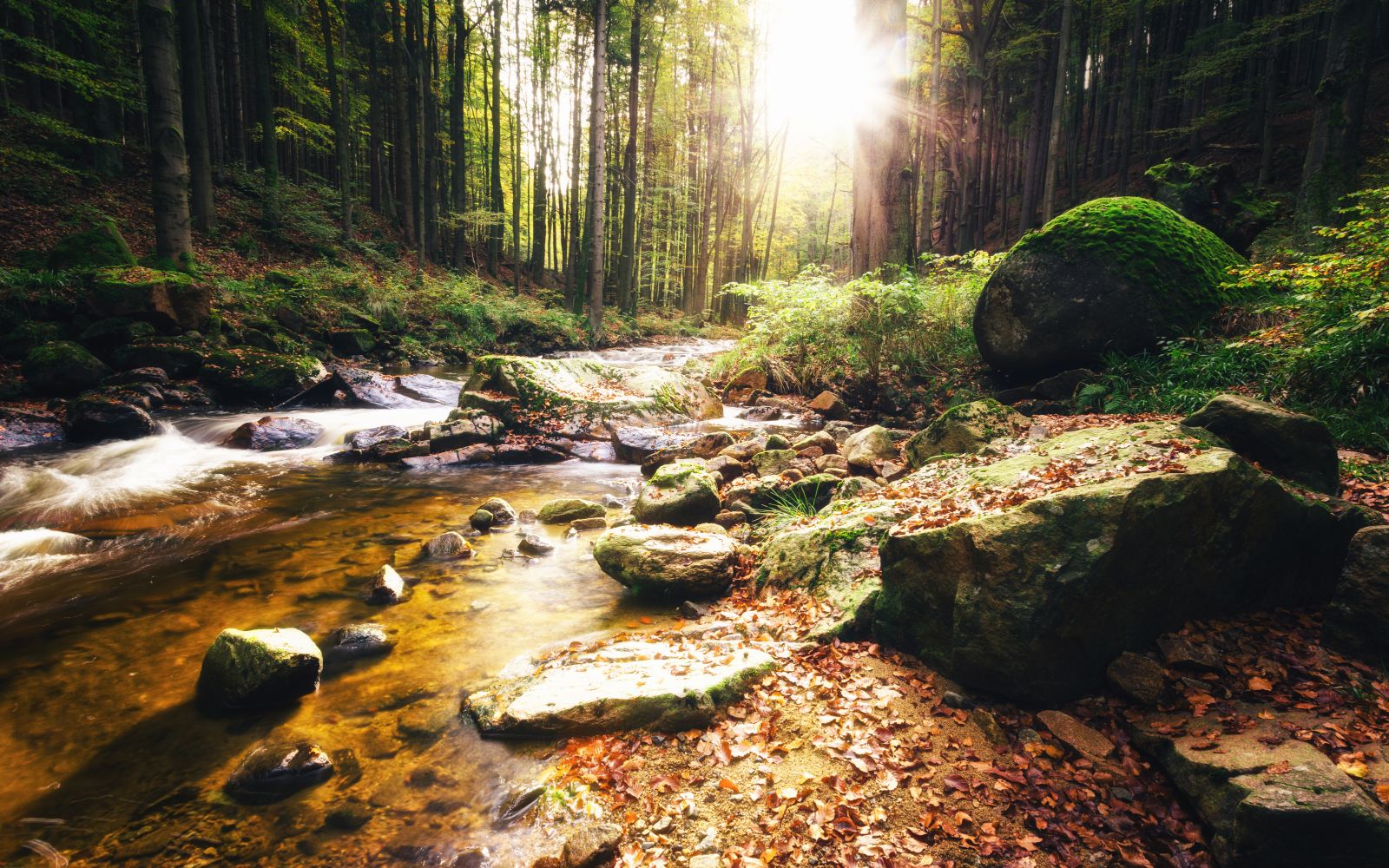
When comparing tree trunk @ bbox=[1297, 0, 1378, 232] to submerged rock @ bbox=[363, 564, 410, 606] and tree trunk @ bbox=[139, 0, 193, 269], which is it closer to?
submerged rock @ bbox=[363, 564, 410, 606]

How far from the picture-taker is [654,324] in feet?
100

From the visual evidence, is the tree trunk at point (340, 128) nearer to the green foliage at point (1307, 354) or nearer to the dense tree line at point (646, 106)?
the dense tree line at point (646, 106)

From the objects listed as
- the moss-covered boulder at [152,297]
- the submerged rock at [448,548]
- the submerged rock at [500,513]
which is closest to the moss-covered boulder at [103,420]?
the moss-covered boulder at [152,297]

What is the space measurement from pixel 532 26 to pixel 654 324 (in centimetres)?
1906

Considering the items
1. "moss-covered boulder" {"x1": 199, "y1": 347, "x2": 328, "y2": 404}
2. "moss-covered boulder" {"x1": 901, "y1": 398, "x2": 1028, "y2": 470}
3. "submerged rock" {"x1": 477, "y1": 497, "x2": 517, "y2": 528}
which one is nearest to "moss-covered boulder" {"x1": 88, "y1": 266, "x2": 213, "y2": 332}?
"moss-covered boulder" {"x1": 199, "y1": 347, "x2": 328, "y2": 404}

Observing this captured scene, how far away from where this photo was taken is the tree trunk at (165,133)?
11359 mm

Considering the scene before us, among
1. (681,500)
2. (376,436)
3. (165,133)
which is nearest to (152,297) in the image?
(165,133)

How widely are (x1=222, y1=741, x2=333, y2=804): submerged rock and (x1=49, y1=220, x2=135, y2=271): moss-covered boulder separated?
44.2ft

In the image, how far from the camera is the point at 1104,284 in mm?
7227

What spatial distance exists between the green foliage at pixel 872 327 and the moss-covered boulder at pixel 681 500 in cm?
586

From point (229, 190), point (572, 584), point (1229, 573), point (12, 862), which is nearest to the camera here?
point (12, 862)

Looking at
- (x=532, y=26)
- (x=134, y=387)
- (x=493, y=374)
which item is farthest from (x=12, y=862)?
(x=532, y=26)

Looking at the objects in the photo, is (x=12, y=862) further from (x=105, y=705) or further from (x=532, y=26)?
(x=532, y=26)

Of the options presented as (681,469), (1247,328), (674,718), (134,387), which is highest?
(1247,328)
